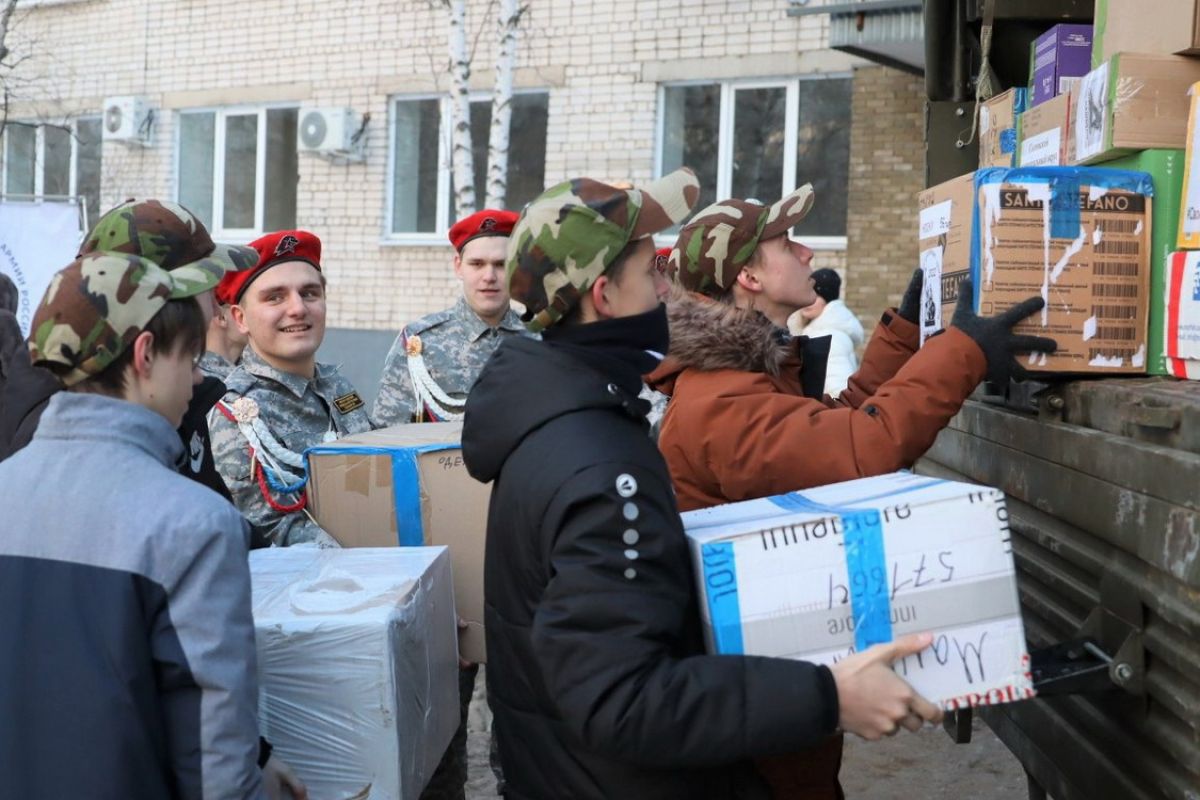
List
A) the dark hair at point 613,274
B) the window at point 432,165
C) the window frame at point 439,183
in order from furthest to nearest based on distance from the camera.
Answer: the window frame at point 439,183 < the window at point 432,165 < the dark hair at point 613,274

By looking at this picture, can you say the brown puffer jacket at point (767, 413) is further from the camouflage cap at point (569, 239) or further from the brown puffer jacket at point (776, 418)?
the camouflage cap at point (569, 239)

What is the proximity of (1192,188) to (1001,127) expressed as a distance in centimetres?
110

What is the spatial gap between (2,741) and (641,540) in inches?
39.8

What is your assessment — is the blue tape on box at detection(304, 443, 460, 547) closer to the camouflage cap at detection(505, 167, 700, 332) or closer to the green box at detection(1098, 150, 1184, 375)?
the camouflage cap at detection(505, 167, 700, 332)

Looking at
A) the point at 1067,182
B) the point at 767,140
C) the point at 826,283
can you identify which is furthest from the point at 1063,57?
the point at 767,140

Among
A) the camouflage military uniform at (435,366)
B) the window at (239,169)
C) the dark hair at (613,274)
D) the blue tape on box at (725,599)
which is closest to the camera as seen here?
the blue tape on box at (725,599)

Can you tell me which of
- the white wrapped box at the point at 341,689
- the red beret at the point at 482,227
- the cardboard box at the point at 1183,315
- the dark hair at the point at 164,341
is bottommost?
the white wrapped box at the point at 341,689

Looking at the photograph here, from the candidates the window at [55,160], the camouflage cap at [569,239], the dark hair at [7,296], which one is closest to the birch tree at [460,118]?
the window at [55,160]

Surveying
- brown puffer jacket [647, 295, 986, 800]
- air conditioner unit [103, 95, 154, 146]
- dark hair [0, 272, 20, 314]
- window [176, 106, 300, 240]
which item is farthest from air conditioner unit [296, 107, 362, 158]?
brown puffer jacket [647, 295, 986, 800]

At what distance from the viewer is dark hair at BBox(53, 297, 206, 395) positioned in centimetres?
195

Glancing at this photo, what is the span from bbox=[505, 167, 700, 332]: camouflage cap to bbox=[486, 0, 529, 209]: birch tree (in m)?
8.48

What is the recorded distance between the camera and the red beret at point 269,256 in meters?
3.46

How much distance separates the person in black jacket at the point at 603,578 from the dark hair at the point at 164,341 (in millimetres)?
481

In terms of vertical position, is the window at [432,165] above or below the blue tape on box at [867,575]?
above
